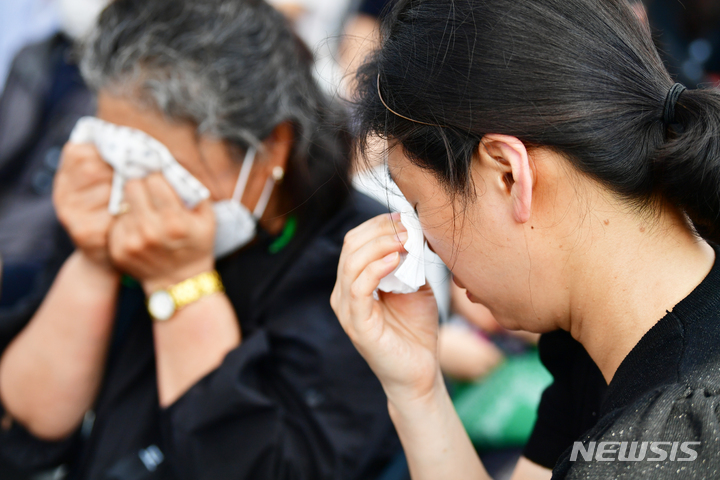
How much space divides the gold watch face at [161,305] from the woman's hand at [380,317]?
0.58m

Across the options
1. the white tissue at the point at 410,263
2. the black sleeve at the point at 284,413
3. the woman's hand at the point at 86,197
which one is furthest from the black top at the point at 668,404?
the woman's hand at the point at 86,197

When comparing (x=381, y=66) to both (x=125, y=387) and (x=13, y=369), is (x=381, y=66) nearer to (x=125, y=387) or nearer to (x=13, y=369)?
(x=125, y=387)

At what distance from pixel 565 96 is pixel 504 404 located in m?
1.22

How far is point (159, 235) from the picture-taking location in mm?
1453

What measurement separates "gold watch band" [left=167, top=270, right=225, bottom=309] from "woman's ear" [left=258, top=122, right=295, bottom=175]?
35cm

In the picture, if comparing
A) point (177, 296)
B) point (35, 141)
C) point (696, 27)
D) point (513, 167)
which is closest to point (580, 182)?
point (513, 167)

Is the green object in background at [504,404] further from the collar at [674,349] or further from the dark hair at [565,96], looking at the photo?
the dark hair at [565,96]

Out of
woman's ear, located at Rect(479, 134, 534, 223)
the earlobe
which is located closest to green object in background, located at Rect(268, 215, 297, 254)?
the earlobe

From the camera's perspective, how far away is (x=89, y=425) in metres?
1.77

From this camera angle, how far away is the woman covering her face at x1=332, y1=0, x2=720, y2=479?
785 mm

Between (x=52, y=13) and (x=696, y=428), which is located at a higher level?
(x=696, y=428)

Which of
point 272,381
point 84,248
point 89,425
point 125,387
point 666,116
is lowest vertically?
point 89,425

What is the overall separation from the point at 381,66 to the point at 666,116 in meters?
0.44

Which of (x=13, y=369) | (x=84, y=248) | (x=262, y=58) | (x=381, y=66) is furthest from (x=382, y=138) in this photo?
(x=13, y=369)
